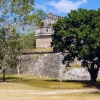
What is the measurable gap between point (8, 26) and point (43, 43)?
106ft

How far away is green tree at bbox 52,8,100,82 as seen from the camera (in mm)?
38375

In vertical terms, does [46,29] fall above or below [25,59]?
above

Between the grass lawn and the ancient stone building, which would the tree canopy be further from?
the ancient stone building

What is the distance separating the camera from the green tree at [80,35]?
3838 centimetres

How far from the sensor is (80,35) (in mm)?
39312

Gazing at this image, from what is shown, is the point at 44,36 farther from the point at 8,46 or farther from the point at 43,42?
the point at 8,46

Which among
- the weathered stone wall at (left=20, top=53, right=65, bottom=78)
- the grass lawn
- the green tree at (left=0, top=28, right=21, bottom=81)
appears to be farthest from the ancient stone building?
the grass lawn

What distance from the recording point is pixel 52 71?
59.3 m

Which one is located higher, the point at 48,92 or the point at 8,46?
the point at 8,46

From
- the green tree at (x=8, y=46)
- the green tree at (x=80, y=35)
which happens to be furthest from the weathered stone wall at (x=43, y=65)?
the green tree at (x=8, y=46)

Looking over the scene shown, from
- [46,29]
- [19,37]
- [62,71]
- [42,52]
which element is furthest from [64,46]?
[46,29]

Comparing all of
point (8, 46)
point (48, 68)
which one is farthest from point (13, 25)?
point (48, 68)

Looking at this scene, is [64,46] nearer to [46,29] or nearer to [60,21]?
[60,21]

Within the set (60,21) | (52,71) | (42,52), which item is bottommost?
(52,71)
